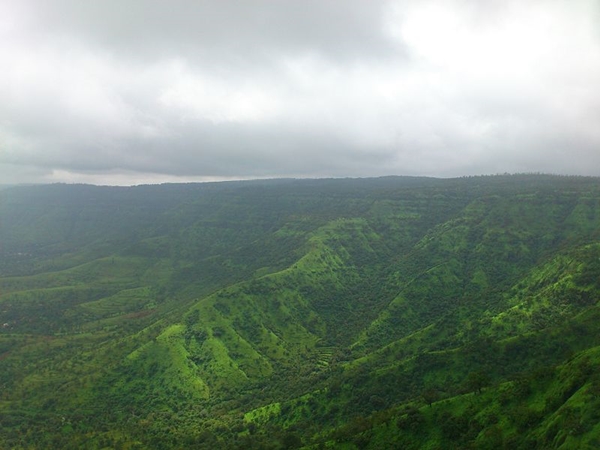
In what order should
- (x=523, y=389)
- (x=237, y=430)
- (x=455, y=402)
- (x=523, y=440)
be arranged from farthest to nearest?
(x=237, y=430) → (x=455, y=402) → (x=523, y=389) → (x=523, y=440)

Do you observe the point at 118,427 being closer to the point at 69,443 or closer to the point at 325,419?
the point at 69,443

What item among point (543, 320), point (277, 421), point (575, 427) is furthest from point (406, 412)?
point (543, 320)

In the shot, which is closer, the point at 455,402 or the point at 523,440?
the point at 523,440

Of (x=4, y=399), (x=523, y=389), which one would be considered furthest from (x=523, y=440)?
(x=4, y=399)

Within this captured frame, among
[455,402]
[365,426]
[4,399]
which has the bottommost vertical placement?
[4,399]

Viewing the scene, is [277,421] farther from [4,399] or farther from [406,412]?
[4,399]

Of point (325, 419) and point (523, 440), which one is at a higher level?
point (523, 440)

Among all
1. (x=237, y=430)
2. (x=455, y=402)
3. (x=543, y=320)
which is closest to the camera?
(x=455, y=402)

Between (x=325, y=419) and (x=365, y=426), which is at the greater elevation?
(x=365, y=426)

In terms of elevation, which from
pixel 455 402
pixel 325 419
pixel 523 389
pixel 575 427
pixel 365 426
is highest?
pixel 575 427

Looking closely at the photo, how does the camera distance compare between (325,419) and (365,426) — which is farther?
(325,419)
